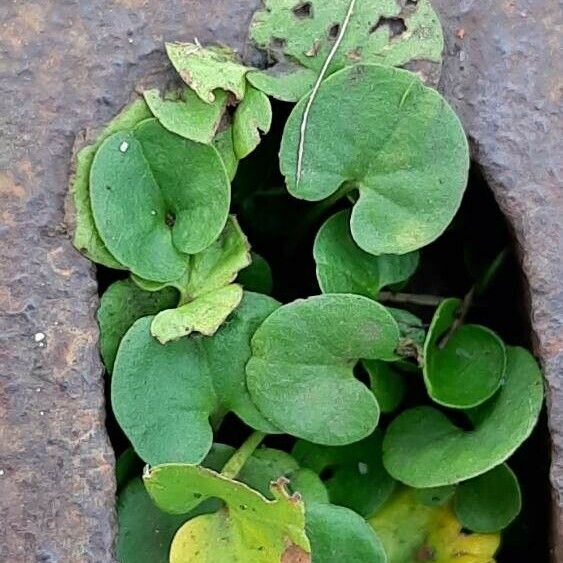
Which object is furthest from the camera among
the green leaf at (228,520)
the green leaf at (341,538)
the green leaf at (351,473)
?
the green leaf at (351,473)

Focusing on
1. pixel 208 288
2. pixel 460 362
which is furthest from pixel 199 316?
pixel 460 362

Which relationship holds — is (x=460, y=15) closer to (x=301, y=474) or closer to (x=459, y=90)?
(x=459, y=90)

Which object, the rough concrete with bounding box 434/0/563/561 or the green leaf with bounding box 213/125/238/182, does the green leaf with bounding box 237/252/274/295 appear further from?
the rough concrete with bounding box 434/0/563/561

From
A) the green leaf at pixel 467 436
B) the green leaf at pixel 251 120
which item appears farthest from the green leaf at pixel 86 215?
the green leaf at pixel 467 436

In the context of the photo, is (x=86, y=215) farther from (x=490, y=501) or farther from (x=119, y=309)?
(x=490, y=501)

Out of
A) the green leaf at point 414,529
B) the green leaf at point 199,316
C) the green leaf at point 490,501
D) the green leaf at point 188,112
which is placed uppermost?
the green leaf at point 188,112

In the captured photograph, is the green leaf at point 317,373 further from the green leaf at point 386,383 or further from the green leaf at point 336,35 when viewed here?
the green leaf at point 336,35

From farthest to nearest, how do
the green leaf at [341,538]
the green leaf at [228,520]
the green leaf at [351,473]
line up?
the green leaf at [351,473] → the green leaf at [341,538] → the green leaf at [228,520]

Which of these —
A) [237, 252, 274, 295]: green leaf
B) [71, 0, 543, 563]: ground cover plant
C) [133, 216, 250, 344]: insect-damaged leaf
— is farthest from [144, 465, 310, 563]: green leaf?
[237, 252, 274, 295]: green leaf

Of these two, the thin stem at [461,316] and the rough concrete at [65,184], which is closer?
the rough concrete at [65,184]
